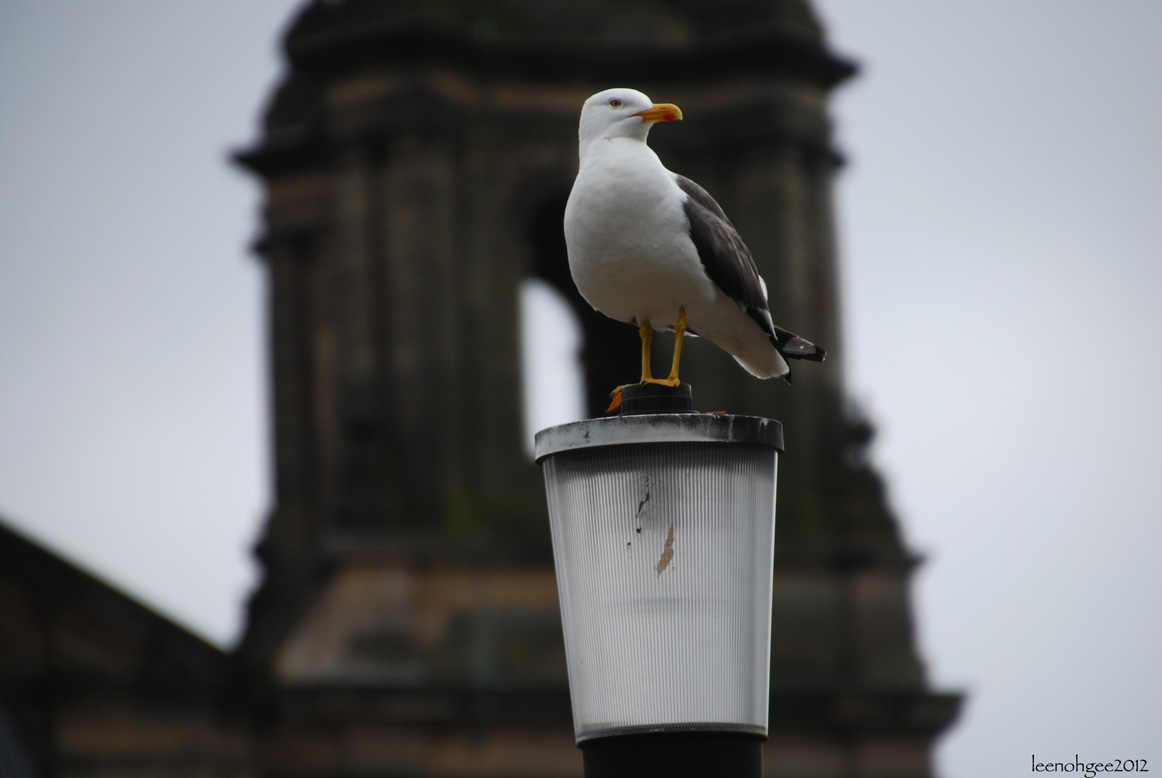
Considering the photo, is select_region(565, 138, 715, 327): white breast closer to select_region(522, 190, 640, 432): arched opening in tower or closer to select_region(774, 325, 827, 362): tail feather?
select_region(774, 325, 827, 362): tail feather

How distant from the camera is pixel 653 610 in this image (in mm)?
7828

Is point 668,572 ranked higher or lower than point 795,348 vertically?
lower

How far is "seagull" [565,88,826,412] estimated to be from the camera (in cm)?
899

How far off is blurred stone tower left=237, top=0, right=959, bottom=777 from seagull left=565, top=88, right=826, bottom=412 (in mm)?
20204

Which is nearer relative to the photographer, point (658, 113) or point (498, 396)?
point (658, 113)

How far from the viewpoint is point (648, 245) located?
8977 mm

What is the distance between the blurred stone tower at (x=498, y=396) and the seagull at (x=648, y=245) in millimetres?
20204

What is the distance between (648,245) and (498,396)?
2164 cm

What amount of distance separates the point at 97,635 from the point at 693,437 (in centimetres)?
2348

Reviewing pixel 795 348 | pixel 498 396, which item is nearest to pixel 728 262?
pixel 795 348

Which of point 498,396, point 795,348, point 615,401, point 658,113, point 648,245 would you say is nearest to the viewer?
point 648,245

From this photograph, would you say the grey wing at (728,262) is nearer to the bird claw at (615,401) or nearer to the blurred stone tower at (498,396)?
the bird claw at (615,401)

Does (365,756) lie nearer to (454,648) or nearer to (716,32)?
(454,648)

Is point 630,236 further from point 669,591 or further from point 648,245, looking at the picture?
point 669,591
